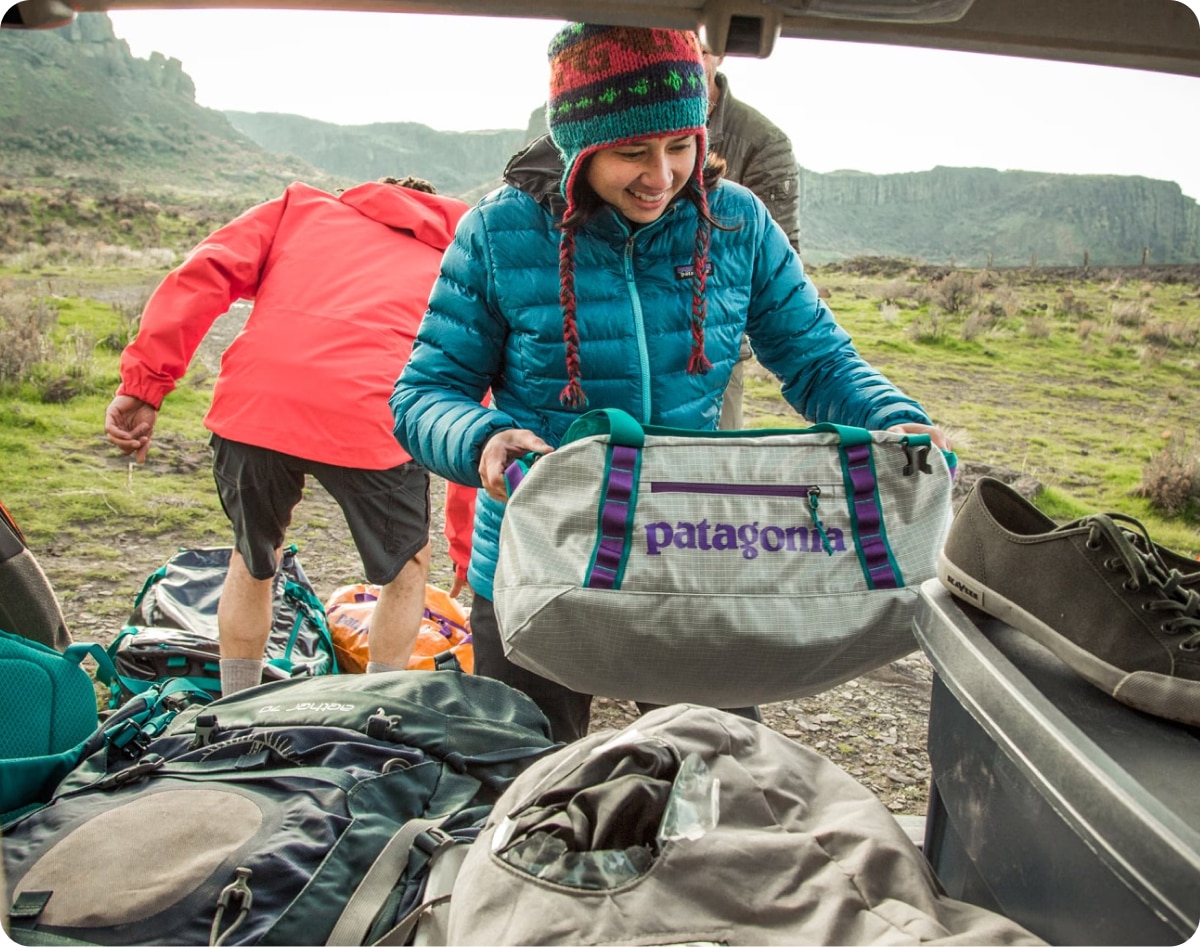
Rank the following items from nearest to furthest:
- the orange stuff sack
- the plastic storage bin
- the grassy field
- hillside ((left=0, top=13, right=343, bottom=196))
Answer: the plastic storage bin < the orange stuff sack < the grassy field < hillside ((left=0, top=13, right=343, bottom=196))

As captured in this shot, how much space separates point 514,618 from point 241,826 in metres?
0.53

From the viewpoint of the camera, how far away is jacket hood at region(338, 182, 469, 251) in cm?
319

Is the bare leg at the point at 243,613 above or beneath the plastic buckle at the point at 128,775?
beneath

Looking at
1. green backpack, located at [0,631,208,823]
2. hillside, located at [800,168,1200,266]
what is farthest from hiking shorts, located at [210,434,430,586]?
Answer: hillside, located at [800,168,1200,266]

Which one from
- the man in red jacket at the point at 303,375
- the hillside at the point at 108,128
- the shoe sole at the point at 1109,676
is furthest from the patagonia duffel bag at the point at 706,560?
the hillside at the point at 108,128

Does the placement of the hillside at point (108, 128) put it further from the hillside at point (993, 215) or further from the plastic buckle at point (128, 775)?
the plastic buckle at point (128, 775)

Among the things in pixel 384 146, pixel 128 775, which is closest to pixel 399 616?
pixel 128 775

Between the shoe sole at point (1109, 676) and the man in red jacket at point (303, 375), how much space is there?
2.06 metres

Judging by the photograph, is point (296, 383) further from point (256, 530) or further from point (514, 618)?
point (514, 618)

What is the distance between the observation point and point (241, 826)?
4.93ft

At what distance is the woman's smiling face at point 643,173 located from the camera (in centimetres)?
182

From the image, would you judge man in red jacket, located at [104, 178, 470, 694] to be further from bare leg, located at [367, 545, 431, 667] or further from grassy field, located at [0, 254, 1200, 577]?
grassy field, located at [0, 254, 1200, 577]

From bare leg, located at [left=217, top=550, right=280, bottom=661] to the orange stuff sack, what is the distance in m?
0.51

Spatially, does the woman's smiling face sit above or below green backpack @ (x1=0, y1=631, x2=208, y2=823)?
above
